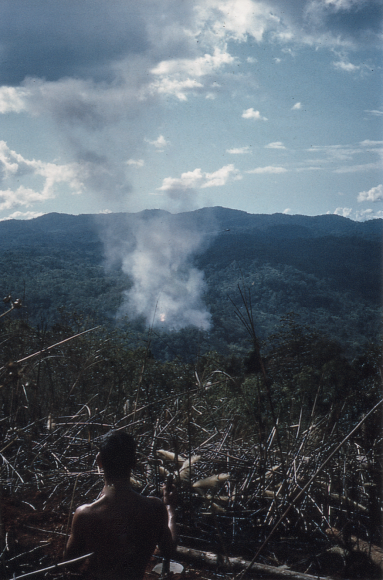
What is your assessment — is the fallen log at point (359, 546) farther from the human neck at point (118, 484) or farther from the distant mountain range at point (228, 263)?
the distant mountain range at point (228, 263)

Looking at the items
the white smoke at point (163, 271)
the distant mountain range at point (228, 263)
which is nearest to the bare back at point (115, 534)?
the distant mountain range at point (228, 263)

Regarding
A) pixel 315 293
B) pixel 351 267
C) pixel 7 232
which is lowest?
pixel 315 293

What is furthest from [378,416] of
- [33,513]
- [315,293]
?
[315,293]

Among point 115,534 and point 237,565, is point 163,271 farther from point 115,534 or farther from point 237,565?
point 115,534

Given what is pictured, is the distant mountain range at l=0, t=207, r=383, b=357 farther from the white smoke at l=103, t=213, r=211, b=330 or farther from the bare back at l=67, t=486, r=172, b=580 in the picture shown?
the bare back at l=67, t=486, r=172, b=580

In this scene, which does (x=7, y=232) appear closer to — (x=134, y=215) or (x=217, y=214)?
(x=134, y=215)

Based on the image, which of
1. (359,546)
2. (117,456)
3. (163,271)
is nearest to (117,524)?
(117,456)
